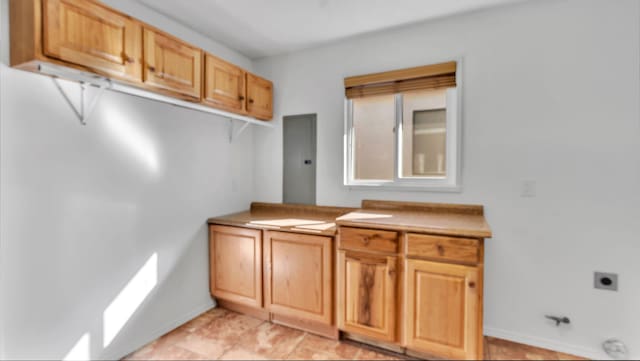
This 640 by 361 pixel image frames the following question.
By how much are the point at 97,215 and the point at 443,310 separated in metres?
2.14

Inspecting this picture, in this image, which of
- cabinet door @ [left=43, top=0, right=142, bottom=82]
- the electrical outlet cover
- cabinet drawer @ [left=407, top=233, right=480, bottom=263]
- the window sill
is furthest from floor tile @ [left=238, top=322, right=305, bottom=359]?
the electrical outlet cover

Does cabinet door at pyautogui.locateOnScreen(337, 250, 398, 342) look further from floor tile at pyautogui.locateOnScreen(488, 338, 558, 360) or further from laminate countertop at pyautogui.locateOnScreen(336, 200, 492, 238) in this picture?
floor tile at pyautogui.locateOnScreen(488, 338, 558, 360)

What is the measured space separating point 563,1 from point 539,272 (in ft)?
5.94

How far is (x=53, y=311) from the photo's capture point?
1.66m

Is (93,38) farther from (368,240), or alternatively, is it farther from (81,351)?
(368,240)

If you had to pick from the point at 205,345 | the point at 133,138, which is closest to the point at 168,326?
the point at 205,345

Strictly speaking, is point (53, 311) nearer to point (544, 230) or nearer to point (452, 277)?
point (452, 277)

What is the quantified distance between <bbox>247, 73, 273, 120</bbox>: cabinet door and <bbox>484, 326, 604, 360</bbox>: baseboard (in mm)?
2525

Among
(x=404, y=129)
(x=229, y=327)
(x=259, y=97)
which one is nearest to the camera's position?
(x=229, y=327)

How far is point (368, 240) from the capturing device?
199cm

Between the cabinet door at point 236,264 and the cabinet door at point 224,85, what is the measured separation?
1018 mm

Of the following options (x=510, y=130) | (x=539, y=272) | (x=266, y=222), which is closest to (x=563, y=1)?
(x=510, y=130)

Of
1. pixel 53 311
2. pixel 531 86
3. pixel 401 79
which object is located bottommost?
pixel 53 311

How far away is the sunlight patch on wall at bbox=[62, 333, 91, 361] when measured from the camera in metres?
1.73
